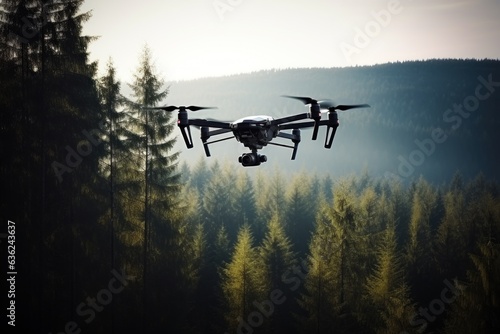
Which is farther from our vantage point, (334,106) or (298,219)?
(298,219)

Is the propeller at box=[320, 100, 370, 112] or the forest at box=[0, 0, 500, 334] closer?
the propeller at box=[320, 100, 370, 112]

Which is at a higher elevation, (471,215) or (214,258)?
(471,215)

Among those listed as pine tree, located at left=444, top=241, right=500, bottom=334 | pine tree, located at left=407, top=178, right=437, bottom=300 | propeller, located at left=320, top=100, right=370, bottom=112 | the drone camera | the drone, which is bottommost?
pine tree, located at left=407, top=178, right=437, bottom=300

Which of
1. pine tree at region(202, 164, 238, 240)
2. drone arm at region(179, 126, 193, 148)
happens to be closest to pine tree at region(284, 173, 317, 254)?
pine tree at region(202, 164, 238, 240)

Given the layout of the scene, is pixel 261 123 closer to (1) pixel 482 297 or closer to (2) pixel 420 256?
(1) pixel 482 297

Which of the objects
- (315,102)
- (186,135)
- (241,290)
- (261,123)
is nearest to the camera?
(315,102)

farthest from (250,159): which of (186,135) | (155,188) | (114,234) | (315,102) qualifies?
(114,234)

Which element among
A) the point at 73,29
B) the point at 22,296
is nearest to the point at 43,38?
the point at 73,29

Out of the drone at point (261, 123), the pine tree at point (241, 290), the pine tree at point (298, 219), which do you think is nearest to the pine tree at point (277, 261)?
the pine tree at point (241, 290)

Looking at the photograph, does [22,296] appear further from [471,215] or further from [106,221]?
[471,215]

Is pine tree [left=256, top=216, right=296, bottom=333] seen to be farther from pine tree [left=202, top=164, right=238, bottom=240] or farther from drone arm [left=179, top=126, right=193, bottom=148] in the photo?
drone arm [left=179, top=126, right=193, bottom=148]

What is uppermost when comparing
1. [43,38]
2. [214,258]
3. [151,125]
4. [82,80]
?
[43,38]
